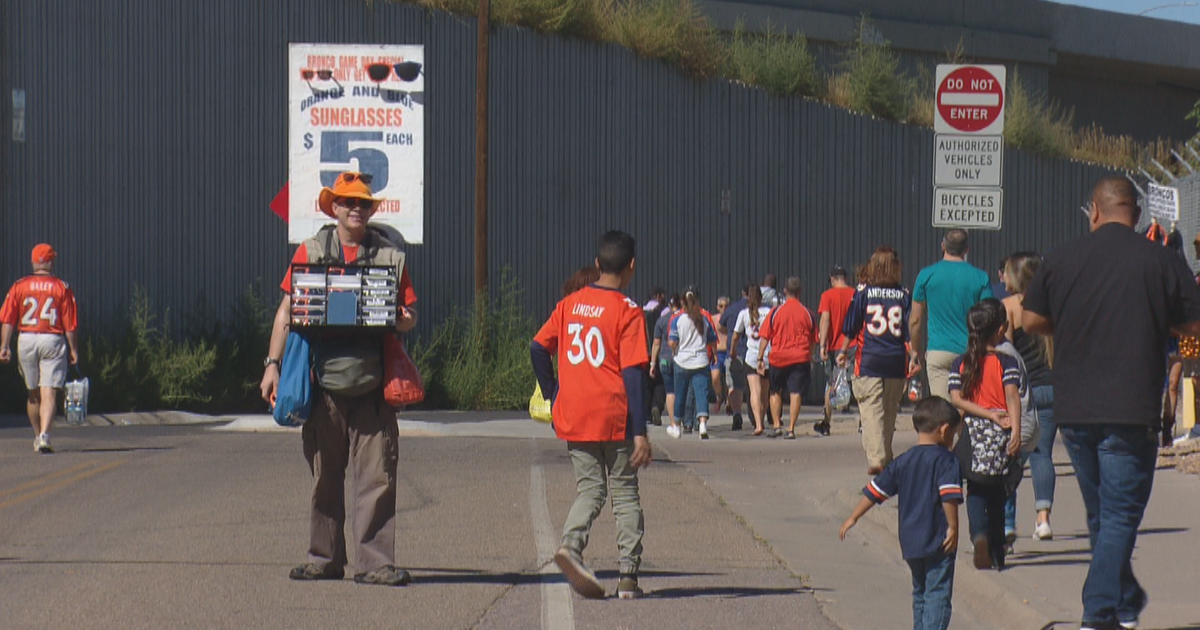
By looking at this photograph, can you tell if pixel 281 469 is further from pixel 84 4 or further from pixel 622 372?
pixel 84 4

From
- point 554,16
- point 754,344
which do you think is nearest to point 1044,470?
point 754,344

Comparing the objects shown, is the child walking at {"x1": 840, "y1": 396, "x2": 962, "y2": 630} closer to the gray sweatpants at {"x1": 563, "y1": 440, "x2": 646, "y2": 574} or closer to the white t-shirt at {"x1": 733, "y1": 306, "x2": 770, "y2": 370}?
the gray sweatpants at {"x1": 563, "y1": 440, "x2": 646, "y2": 574}

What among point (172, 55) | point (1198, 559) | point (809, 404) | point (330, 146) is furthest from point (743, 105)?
point (1198, 559)

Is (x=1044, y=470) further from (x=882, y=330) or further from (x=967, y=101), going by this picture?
(x=967, y=101)

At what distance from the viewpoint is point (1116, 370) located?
6.51 m

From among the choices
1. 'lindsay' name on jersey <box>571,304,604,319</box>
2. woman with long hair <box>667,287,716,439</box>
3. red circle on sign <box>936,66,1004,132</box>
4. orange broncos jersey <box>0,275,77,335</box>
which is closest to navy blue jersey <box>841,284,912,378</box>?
red circle on sign <box>936,66,1004,132</box>

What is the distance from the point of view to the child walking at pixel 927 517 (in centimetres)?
656

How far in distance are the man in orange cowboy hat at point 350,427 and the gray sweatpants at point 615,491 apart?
933 millimetres

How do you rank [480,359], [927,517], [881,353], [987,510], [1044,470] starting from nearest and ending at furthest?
[927,517]
[987,510]
[1044,470]
[881,353]
[480,359]

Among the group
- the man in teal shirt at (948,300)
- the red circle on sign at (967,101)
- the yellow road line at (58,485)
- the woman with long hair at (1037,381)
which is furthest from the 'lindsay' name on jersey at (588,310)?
the red circle on sign at (967,101)

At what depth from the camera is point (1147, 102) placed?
36844 millimetres

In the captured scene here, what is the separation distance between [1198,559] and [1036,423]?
1.19m

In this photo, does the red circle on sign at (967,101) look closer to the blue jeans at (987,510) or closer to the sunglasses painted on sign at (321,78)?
the blue jeans at (987,510)

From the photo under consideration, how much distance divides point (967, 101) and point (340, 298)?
6.93 meters
